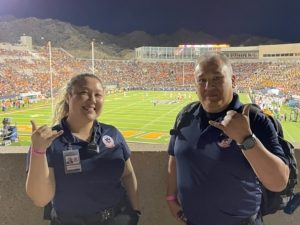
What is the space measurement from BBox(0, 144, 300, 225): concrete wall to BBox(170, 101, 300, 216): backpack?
2.46ft

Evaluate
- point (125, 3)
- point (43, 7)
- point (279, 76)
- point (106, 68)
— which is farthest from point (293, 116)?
point (125, 3)

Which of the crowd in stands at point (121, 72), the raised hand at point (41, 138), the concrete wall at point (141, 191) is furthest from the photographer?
the crowd in stands at point (121, 72)

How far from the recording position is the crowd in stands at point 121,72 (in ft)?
157

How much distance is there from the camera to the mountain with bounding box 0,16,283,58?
9388cm

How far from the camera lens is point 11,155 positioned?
2.78 m

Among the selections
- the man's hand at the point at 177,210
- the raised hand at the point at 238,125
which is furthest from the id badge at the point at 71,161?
the raised hand at the point at 238,125

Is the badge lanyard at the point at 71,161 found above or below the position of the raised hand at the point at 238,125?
below

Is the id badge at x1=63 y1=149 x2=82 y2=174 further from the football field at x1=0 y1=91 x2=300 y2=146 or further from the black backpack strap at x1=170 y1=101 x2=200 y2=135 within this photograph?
the football field at x1=0 y1=91 x2=300 y2=146

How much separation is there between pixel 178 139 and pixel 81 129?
507 mm

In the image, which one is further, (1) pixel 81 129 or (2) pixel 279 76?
(2) pixel 279 76

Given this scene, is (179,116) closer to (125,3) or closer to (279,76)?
(279,76)

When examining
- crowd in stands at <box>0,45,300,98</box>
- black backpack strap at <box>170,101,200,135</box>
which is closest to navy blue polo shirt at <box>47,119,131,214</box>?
black backpack strap at <box>170,101,200,135</box>

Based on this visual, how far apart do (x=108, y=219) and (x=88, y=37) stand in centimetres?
10750

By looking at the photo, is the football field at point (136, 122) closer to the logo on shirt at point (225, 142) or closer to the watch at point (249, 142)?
the logo on shirt at point (225, 142)
